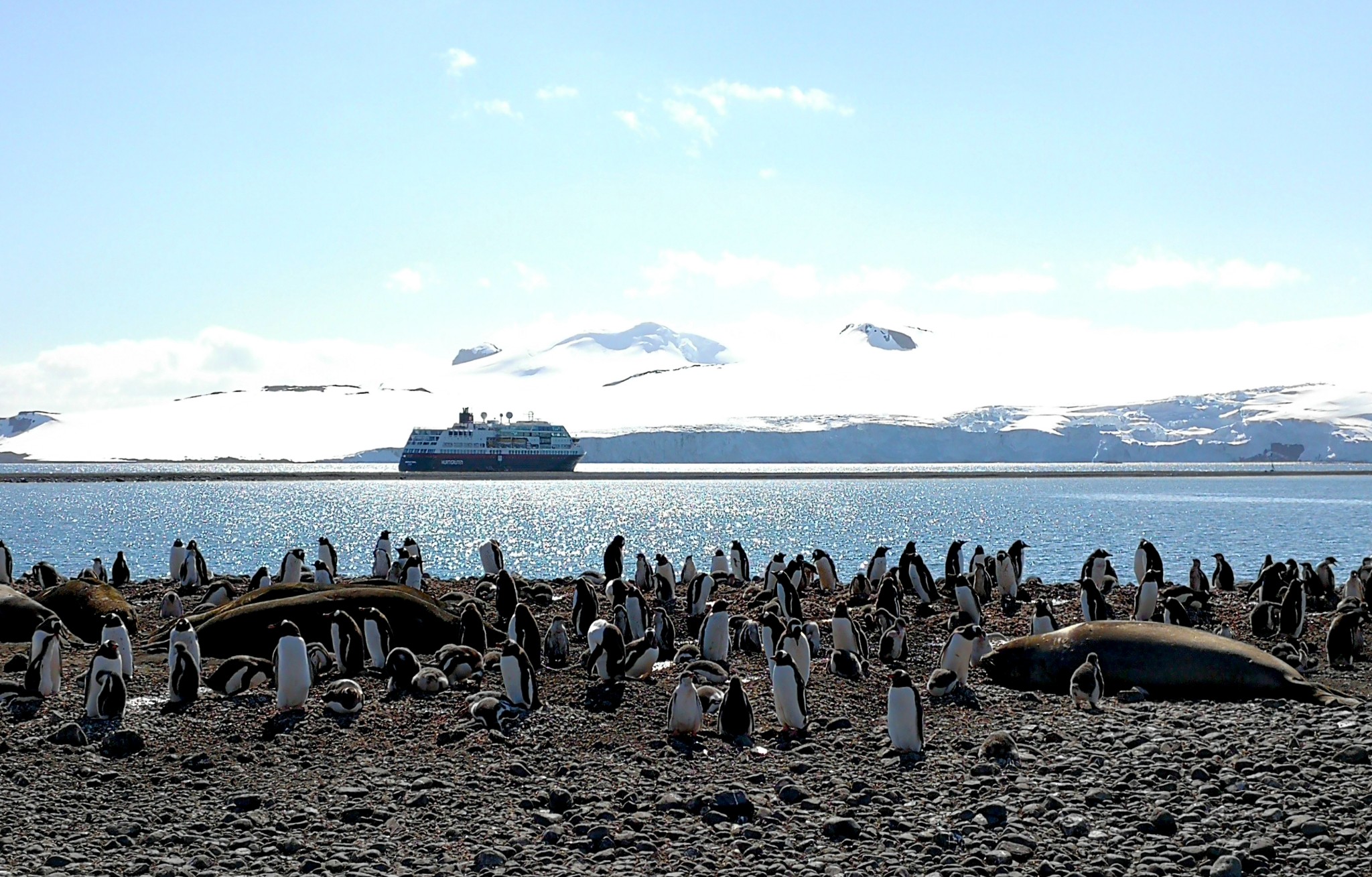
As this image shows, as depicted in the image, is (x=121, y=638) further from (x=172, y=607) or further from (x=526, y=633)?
(x=172, y=607)

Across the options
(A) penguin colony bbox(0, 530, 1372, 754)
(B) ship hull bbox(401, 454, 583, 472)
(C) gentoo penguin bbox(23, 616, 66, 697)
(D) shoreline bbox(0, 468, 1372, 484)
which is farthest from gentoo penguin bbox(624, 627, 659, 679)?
(B) ship hull bbox(401, 454, 583, 472)

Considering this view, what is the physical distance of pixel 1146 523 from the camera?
56.6 metres

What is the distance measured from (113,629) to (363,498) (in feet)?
259

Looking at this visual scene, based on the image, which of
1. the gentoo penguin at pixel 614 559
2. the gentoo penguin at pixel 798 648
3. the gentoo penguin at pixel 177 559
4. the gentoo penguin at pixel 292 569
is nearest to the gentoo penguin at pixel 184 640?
the gentoo penguin at pixel 798 648

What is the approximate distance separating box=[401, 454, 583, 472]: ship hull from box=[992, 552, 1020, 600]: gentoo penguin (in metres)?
101

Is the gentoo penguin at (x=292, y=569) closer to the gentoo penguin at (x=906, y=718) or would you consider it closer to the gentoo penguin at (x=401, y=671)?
the gentoo penguin at (x=401, y=671)

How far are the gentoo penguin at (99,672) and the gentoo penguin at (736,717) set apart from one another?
16.2 ft

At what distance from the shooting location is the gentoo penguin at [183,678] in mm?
10328

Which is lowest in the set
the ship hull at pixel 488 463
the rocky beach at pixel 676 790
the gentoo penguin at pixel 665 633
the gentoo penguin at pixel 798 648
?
the rocky beach at pixel 676 790

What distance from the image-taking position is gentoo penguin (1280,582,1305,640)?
48.5 feet

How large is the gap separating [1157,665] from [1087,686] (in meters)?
Result: 1.14

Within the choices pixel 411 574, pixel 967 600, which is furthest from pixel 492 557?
pixel 967 600

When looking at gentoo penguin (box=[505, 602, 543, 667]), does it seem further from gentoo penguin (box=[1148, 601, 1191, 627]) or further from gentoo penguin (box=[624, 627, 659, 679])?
gentoo penguin (box=[1148, 601, 1191, 627])

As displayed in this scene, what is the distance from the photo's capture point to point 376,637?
12.0 metres
